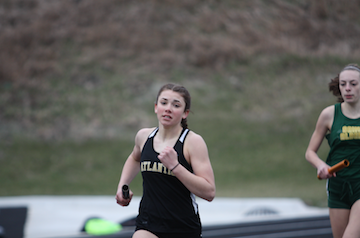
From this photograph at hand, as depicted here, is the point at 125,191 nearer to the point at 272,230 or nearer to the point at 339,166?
the point at 339,166

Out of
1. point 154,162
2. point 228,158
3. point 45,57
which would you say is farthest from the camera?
point 45,57

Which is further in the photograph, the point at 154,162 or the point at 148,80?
the point at 148,80

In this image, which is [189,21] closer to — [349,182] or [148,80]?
[148,80]

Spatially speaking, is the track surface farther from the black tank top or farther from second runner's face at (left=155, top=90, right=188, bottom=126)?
second runner's face at (left=155, top=90, right=188, bottom=126)

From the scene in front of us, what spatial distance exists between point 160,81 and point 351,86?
19336 mm

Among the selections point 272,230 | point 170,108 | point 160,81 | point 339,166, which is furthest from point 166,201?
point 160,81

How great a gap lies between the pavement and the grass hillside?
3621 mm

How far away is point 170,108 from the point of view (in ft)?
9.24

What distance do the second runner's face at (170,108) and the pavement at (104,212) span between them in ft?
20.3

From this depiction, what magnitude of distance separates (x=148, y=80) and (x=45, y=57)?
21.3ft

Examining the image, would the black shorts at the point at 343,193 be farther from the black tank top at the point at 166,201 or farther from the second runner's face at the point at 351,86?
the black tank top at the point at 166,201

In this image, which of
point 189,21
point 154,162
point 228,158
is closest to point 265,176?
point 228,158

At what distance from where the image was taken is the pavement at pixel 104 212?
30.0ft

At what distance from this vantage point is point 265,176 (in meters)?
16.8
